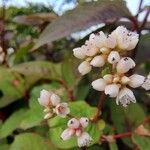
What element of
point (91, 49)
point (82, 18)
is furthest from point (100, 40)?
point (82, 18)

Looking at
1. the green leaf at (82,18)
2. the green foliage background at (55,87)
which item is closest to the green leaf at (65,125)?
the green foliage background at (55,87)

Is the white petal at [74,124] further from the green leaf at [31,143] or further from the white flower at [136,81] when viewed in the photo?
the green leaf at [31,143]

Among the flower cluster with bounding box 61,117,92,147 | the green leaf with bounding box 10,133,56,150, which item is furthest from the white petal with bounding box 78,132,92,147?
the green leaf with bounding box 10,133,56,150

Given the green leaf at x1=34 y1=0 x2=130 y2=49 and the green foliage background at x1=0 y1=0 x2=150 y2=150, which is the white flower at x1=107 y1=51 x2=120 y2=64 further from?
the green leaf at x1=34 y1=0 x2=130 y2=49

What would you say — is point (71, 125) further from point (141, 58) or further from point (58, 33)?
point (141, 58)

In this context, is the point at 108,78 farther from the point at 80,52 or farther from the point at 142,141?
the point at 142,141

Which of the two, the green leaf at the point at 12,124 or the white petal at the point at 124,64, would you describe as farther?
the green leaf at the point at 12,124

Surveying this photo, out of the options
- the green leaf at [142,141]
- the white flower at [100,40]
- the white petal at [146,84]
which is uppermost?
the white flower at [100,40]
